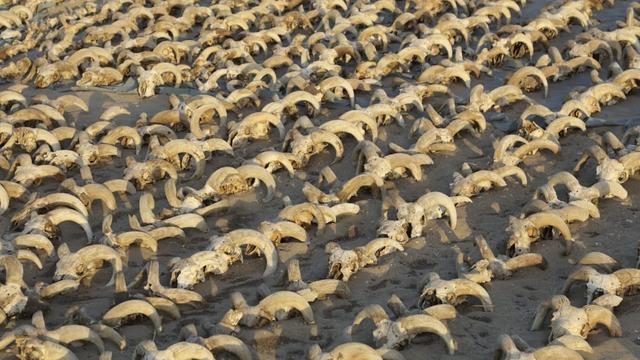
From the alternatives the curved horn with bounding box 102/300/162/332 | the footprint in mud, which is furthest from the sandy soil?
the curved horn with bounding box 102/300/162/332

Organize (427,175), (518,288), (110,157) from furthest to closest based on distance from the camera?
(110,157) → (427,175) → (518,288)

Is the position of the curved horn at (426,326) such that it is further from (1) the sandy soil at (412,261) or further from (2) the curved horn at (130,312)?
(2) the curved horn at (130,312)

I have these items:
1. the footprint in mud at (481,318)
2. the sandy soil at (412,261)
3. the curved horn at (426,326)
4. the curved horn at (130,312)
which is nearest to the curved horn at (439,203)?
the sandy soil at (412,261)

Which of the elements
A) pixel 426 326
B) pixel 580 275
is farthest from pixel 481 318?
pixel 580 275

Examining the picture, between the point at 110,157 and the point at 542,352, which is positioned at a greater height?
the point at 542,352

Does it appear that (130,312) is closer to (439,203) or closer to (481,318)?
(481,318)

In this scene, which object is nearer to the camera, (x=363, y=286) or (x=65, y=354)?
(x=65, y=354)

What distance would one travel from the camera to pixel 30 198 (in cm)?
1256

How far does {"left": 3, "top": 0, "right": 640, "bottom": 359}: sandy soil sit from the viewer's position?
945 cm

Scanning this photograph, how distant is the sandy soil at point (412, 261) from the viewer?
9445mm

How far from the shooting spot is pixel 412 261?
10938 millimetres

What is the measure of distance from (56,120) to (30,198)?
2.92m

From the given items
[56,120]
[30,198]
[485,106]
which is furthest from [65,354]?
[485,106]

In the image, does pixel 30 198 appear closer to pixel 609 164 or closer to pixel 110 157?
pixel 110 157
